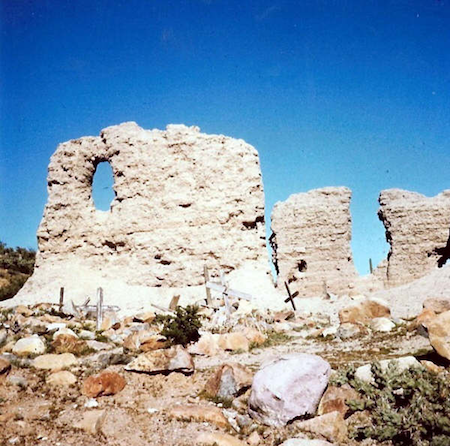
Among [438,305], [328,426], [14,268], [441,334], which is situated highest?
[14,268]

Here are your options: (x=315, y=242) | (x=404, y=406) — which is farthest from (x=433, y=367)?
(x=315, y=242)

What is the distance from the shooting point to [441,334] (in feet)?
20.8

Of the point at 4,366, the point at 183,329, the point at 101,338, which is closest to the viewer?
the point at 4,366

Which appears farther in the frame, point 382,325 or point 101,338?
point 382,325

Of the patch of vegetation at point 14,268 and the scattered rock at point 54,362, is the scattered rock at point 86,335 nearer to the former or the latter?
the scattered rock at point 54,362

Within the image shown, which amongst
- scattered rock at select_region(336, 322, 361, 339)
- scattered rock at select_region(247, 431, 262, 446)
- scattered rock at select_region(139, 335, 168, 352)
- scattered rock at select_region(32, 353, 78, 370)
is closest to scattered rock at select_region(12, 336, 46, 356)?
scattered rock at select_region(32, 353, 78, 370)

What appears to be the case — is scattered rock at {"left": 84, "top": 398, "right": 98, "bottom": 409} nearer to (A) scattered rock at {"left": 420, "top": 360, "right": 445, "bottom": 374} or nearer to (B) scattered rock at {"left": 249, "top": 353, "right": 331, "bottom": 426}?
(B) scattered rock at {"left": 249, "top": 353, "right": 331, "bottom": 426}

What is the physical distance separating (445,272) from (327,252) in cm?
641

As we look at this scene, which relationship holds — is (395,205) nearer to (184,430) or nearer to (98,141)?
(98,141)

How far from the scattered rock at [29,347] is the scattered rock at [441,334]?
8498mm

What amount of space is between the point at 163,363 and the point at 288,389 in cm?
303

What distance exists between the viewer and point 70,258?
21.0 m

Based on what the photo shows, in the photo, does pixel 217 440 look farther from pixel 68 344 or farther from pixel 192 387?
pixel 68 344

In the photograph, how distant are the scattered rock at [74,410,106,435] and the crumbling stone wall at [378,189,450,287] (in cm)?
1984
